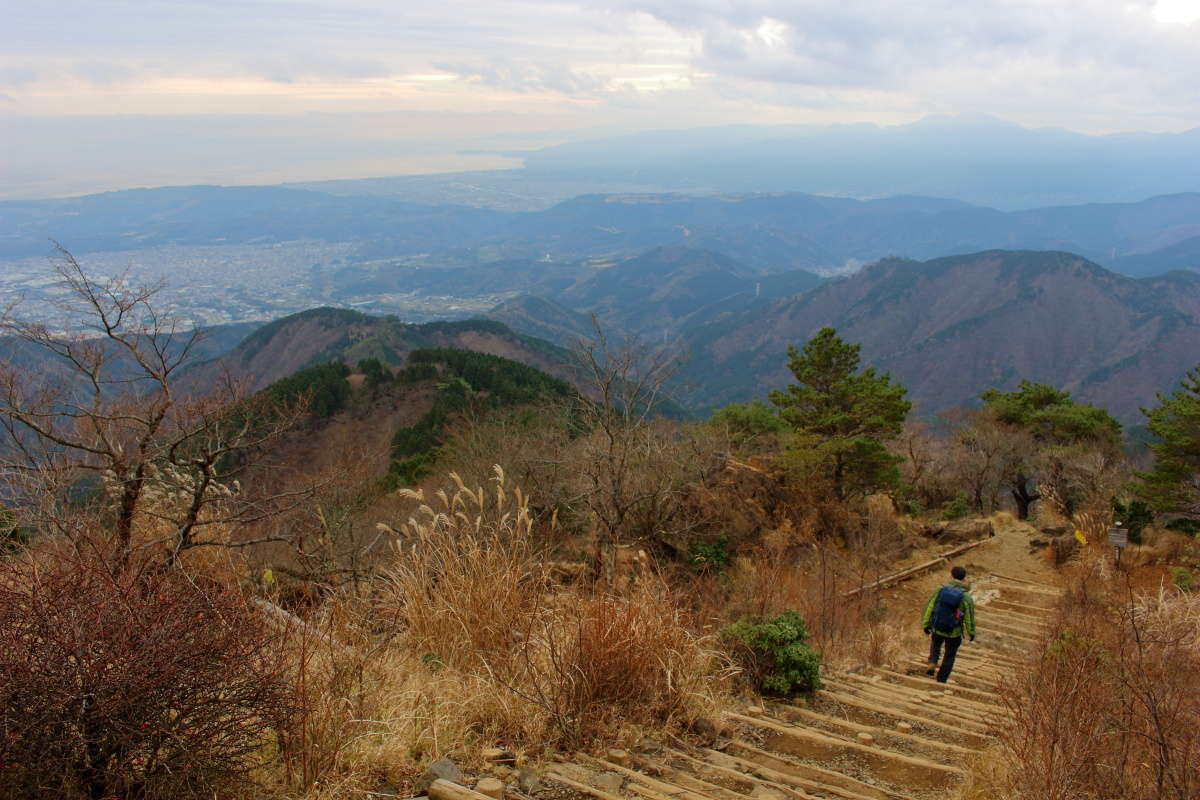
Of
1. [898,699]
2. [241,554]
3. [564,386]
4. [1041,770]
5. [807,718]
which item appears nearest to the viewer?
[1041,770]

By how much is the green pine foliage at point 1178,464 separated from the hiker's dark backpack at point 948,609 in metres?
13.8

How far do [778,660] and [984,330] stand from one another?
156m

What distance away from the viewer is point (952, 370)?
131 meters

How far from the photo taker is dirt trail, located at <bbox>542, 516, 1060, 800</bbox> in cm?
284

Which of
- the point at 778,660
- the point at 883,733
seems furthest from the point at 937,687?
the point at 883,733

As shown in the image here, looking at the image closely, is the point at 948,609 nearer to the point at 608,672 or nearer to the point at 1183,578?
the point at 608,672

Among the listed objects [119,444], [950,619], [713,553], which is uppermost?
[119,444]

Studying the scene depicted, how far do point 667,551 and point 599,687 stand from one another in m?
11.3

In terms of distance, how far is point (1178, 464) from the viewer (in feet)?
56.3

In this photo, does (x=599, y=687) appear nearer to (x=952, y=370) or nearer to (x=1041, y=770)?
(x=1041, y=770)

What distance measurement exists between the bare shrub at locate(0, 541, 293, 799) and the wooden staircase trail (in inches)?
47.7

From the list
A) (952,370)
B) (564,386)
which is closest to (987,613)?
(564,386)

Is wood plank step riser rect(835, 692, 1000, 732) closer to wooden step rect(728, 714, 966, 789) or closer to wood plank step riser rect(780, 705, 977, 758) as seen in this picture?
wood plank step riser rect(780, 705, 977, 758)

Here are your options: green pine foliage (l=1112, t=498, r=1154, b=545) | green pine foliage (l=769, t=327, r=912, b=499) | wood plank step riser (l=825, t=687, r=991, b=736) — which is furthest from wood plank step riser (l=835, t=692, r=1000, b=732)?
green pine foliage (l=769, t=327, r=912, b=499)
